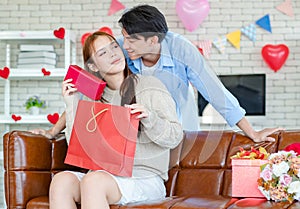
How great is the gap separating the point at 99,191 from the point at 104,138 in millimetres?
276

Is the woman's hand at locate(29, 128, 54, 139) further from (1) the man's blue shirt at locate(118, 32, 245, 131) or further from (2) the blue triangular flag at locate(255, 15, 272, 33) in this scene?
(2) the blue triangular flag at locate(255, 15, 272, 33)

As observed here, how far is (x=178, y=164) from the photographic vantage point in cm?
298

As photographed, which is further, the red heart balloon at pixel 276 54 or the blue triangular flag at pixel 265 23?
the blue triangular flag at pixel 265 23

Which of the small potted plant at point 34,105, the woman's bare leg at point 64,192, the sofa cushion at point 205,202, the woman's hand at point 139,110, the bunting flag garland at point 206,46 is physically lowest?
the sofa cushion at point 205,202

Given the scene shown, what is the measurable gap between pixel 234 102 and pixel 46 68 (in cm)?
297

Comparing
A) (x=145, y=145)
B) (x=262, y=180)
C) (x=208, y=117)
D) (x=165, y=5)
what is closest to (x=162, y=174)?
(x=145, y=145)

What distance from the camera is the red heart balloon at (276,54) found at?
5430 millimetres

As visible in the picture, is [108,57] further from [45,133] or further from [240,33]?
[240,33]

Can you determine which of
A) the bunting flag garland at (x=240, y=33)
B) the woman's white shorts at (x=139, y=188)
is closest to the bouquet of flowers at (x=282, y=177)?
the woman's white shorts at (x=139, y=188)

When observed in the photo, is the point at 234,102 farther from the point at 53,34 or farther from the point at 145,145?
the point at 53,34

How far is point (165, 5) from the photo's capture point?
5684mm

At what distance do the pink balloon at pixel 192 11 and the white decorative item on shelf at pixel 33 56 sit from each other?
1.07 metres

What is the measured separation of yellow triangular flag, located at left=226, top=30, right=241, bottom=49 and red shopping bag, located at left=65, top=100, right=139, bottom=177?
321 cm

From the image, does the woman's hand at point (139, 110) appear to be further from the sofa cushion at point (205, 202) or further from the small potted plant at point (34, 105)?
the small potted plant at point (34, 105)
